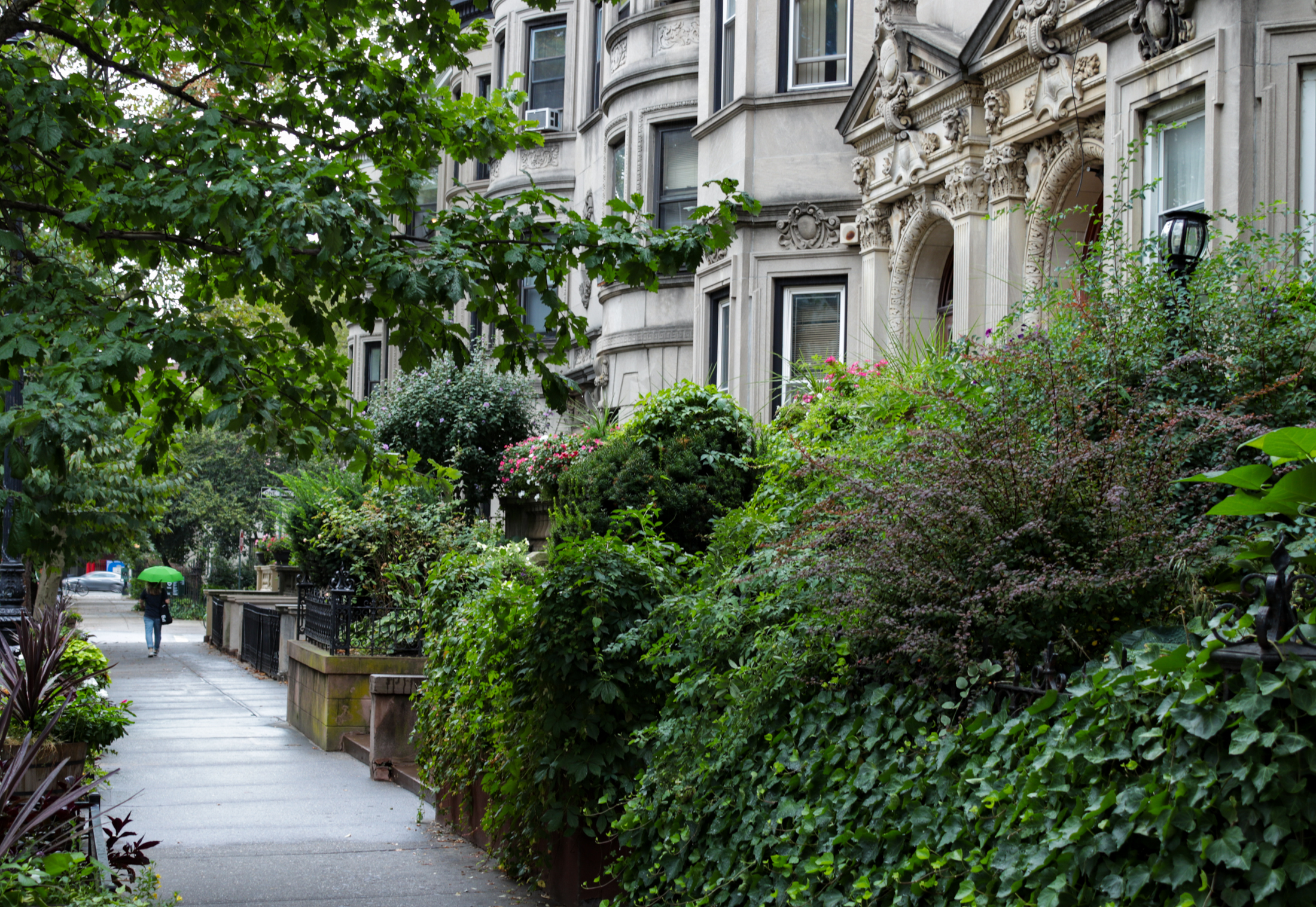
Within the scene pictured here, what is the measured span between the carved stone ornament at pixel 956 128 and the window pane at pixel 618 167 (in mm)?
8783

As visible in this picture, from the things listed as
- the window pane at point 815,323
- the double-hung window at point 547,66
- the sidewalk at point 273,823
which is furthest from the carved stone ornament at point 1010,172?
the double-hung window at point 547,66

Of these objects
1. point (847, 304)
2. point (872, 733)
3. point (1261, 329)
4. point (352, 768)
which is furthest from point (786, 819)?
point (847, 304)

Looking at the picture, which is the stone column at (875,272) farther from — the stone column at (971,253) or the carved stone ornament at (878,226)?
the stone column at (971,253)

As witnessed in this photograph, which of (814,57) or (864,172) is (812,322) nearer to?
(864,172)

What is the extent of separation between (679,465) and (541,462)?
14.3 feet

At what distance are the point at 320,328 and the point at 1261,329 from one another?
16.2ft

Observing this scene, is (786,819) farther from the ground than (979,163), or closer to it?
closer to it

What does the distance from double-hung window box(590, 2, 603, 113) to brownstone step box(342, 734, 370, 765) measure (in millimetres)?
15503

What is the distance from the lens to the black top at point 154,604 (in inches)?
1051

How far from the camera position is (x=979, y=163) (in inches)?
512

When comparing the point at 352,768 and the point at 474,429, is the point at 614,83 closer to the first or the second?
the point at 474,429

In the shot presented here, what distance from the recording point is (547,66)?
89.9 feet

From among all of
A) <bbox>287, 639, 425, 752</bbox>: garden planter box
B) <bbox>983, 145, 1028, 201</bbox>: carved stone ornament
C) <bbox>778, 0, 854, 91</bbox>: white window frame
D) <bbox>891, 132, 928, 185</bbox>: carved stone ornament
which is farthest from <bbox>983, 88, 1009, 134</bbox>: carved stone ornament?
<bbox>287, 639, 425, 752</bbox>: garden planter box

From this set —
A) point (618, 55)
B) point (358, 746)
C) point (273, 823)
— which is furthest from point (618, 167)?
point (273, 823)
